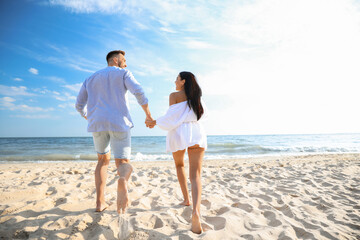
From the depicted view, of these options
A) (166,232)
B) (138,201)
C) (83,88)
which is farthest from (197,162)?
(83,88)

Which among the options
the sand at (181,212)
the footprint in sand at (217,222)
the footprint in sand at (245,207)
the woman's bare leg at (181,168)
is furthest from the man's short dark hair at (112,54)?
the footprint in sand at (245,207)

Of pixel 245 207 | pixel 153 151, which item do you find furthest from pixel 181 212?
pixel 153 151

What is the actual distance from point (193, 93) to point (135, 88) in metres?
0.72

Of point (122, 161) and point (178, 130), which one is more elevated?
point (178, 130)

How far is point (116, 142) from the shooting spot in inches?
89.3

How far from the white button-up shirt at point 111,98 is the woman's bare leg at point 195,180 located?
0.85 meters

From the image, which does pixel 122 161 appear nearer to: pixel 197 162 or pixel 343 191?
pixel 197 162

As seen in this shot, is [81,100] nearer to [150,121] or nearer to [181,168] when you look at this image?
[150,121]

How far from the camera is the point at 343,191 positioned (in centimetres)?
354

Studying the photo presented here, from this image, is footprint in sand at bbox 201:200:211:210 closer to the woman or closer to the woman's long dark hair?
the woman

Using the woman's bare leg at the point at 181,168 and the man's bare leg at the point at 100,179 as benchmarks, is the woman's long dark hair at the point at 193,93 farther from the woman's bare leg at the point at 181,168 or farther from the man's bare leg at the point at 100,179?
the man's bare leg at the point at 100,179

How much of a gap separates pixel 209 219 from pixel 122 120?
158 cm

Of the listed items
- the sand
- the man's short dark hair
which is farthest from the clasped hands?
→ the sand

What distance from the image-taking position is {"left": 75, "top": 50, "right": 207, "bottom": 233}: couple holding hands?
2256 millimetres
